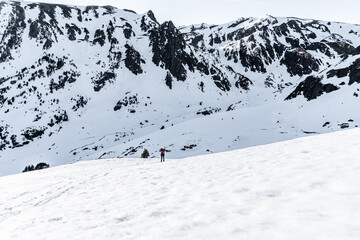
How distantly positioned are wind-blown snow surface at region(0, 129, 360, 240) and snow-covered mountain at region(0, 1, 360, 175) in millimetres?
25193

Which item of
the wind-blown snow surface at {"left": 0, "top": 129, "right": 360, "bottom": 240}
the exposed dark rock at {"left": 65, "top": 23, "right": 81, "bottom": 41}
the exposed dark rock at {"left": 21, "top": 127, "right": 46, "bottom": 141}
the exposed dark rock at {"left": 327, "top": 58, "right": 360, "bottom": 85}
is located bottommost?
the wind-blown snow surface at {"left": 0, "top": 129, "right": 360, "bottom": 240}

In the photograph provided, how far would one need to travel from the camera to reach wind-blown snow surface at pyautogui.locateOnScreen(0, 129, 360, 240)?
4590mm

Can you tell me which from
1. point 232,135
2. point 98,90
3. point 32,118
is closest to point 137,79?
point 98,90

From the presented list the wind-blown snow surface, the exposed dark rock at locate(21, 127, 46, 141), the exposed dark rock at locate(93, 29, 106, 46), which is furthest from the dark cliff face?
the wind-blown snow surface

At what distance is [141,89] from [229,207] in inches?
3615

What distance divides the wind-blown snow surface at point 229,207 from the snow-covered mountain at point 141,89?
25.2 meters

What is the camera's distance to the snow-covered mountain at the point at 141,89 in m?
43.3

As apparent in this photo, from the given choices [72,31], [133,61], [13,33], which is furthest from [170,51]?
[13,33]

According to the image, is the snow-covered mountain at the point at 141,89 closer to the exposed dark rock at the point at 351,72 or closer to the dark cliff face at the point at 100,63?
the exposed dark rock at the point at 351,72

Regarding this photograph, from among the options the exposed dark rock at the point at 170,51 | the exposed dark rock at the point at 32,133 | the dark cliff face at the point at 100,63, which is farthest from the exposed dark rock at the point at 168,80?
the exposed dark rock at the point at 32,133

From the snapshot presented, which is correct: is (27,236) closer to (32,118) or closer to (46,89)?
(32,118)

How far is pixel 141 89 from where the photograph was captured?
3750 inches

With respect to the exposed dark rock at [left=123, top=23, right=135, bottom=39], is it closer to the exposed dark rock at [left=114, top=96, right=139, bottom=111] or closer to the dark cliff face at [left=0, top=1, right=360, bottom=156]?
the dark cliff face at [left=0, top=1, right=360, bottom=156]

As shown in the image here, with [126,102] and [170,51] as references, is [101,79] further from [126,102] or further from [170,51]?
[170,51]
